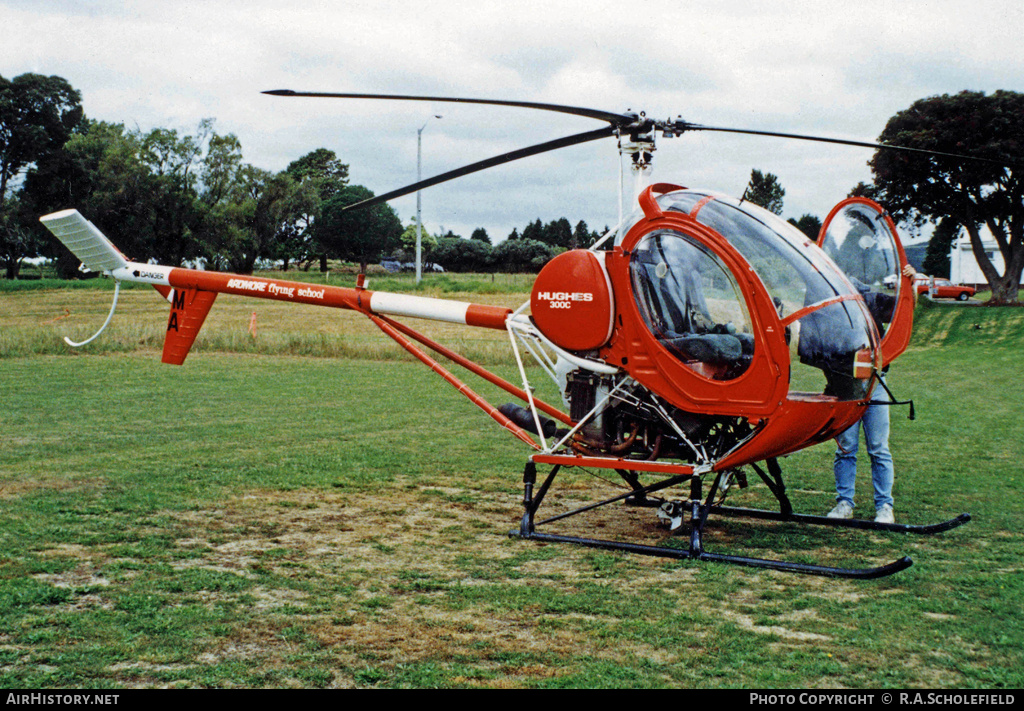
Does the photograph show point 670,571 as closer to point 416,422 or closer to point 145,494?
point 145,494

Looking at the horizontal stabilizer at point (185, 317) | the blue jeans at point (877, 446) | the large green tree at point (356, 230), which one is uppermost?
the large green tree at point (356, 230)

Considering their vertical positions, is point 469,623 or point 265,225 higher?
point 265,225

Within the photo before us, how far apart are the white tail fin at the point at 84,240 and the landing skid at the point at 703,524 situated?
5390 millimetres

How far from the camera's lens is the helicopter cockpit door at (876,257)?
281 inches

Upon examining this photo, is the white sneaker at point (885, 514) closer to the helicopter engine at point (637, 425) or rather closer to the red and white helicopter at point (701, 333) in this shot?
the red and white helicopter at point (701, 333)

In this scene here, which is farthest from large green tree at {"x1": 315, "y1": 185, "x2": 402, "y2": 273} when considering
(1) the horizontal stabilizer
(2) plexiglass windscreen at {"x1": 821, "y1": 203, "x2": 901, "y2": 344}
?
(2) plexiglass windscreen at {"x1": 821, "y1": 203, "x2": 901, "y2": 344}

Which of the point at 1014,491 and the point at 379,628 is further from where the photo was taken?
the point at 1014,491

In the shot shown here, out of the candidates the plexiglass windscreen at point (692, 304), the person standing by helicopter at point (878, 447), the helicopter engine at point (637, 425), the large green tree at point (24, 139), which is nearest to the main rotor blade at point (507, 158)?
the plexiglass windscreen at point (692, 304)

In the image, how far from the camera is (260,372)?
19.5 metres

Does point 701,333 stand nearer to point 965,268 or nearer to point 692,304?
point 692,304

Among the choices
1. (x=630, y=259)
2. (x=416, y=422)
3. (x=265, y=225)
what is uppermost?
(x=265, y=225)

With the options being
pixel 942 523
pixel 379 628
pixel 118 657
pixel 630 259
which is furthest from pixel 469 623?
pixel 942 523

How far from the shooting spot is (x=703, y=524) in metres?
6.26
